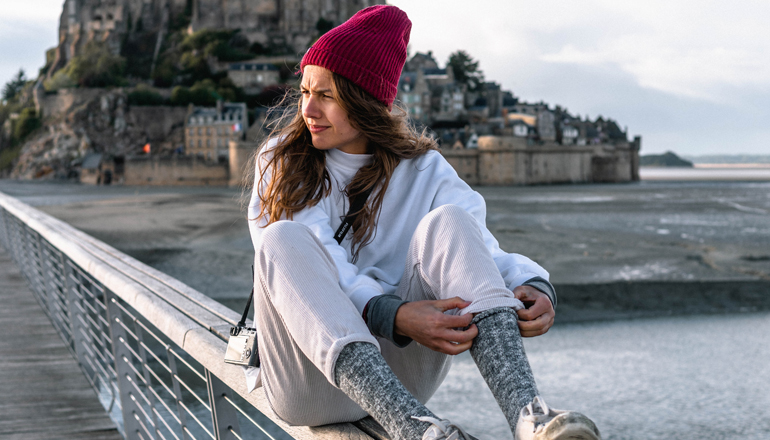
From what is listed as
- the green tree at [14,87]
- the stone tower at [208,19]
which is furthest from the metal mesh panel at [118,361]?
the green tree at [14,87]

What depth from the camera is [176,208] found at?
22.1m

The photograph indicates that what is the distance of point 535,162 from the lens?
34281mm

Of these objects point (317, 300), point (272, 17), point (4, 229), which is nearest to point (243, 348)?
point (317, 300)

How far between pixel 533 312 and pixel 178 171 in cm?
3271

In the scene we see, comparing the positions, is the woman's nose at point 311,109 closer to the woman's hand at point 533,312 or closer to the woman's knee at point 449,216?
the woman's knee at point 449,216

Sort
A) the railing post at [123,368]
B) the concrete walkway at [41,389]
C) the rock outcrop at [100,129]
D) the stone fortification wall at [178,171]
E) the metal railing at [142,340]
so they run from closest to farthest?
the metal railing at [142,340] → the railing post at [123,368] → the concrete walkway at [41,389] → the stone fortification wall at [178,171] → the rock outcrop at [100,129]

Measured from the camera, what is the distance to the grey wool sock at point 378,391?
0.72 meters

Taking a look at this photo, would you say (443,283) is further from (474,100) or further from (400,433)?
(474,100)

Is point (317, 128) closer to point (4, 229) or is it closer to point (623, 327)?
point (4, 229)

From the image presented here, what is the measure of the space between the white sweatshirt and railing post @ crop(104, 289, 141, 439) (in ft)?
2.25

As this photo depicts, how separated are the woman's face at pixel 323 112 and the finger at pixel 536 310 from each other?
1.21ft

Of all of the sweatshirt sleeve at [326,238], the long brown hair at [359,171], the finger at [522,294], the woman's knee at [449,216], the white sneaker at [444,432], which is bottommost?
the white sneaker at [444,432]

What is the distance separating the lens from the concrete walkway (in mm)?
1727

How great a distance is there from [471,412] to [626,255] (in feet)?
27.4
